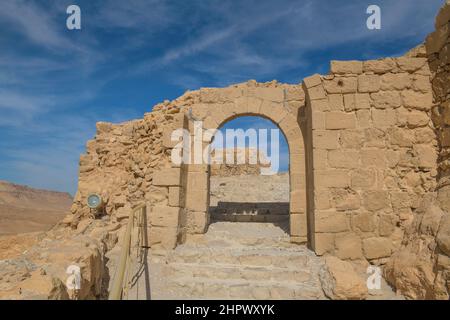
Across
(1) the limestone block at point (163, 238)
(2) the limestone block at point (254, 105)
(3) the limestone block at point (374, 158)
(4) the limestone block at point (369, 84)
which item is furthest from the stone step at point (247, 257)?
(4) the limestone block at point (369, 84)

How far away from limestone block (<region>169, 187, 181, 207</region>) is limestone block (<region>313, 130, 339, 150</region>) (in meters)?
2.56

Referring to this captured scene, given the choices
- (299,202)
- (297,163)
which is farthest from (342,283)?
(297,163)

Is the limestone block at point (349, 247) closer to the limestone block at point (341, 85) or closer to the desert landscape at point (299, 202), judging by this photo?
the desert landscape at point (299, 202)

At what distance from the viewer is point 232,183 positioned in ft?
45.1

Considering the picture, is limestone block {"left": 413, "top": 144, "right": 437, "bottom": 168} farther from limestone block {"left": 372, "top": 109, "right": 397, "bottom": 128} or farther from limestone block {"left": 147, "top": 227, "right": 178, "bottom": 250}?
limestone block {"left": 147, "top": 227, "right": 178, "bottom": 250}

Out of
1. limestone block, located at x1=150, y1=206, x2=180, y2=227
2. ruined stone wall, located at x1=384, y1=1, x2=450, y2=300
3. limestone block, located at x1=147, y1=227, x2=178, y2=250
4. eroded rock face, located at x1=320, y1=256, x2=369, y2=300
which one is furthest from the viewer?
limestone block, located at x1=150, y1=206, x2=180, y2=227

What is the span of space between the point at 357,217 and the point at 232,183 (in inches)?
342

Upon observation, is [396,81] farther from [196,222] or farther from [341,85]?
[196,222]

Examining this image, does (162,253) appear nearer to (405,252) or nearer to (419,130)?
(405,252)

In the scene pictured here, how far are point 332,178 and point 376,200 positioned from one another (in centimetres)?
75

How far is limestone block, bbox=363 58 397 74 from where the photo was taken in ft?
18.3

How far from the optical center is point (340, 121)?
18.3ft

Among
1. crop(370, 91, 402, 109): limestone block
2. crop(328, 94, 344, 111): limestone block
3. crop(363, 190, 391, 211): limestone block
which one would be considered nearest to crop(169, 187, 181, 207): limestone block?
crop(328, 94, 344, 111): limestone block

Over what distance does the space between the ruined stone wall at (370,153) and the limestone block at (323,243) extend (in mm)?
12
